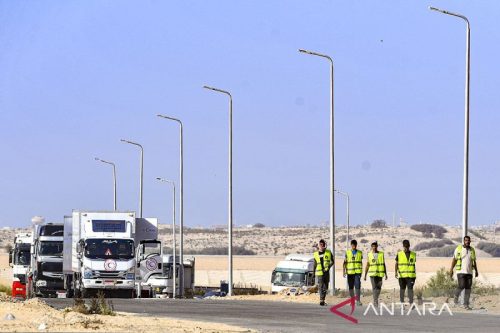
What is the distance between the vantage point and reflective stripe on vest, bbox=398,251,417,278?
3378 cm

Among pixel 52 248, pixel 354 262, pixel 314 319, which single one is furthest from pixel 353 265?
pixel 52 248

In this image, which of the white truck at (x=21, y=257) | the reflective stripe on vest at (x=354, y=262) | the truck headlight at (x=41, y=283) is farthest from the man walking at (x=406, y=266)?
the white truck at (x=21, y=257)

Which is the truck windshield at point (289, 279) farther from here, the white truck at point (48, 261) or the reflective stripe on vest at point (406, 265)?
the reflective stripe on vest at point (406, 265)

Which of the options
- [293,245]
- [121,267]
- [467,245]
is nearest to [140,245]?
[121,267]

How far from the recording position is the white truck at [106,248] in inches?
1983

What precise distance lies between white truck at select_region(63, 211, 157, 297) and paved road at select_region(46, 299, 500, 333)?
1254 cm

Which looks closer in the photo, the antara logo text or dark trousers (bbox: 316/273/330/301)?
the antara logo text

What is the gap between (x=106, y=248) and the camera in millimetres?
50719

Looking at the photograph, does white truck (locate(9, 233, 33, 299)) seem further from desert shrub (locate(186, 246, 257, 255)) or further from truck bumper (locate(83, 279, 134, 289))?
desert shrub (locate(186, 246, 257, 255))

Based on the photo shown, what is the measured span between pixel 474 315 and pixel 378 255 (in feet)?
11.0

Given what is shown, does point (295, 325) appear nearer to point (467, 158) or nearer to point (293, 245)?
point (467, 158)

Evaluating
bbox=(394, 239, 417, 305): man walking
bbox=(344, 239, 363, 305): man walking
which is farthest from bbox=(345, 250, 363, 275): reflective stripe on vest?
bbox=(394, 239, 417, 305): man walking

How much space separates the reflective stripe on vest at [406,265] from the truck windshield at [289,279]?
115 feet

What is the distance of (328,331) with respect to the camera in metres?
25.9
